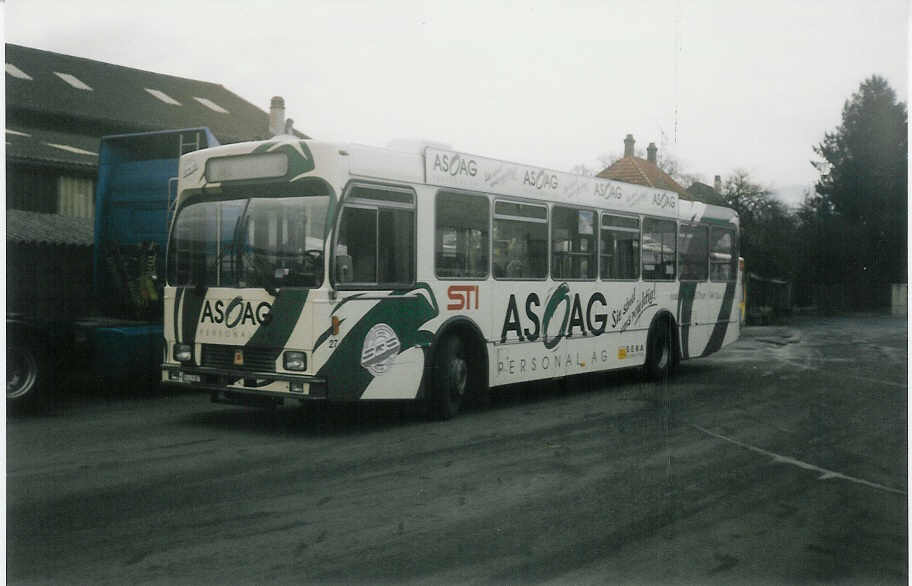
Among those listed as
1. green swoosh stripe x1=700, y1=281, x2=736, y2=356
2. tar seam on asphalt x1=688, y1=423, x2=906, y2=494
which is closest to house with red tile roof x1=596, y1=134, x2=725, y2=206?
green swoosh stripe x1=700, y1=281, x2=736, y2=356

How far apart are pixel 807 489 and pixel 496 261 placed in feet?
15.3

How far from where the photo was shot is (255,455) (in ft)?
26.2

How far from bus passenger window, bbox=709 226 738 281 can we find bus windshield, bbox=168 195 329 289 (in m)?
8.47

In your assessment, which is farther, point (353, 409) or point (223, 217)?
point (353, 409)

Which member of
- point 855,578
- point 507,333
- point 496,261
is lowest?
point 855,578

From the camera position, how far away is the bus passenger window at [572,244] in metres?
11.8

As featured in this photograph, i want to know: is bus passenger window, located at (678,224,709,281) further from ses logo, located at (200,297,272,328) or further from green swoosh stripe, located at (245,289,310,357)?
ses logo, located at (200,297,272,328)

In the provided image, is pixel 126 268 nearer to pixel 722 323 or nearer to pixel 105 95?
pixel 105 95

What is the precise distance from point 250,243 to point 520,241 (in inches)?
133

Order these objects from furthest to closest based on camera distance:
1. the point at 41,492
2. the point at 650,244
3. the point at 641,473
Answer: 1. the point at 650,244
2. the point at 641,473
3. the point at 41,492

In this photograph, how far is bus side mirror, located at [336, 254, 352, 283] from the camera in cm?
880

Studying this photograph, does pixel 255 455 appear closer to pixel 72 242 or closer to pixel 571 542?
pixel 571 542

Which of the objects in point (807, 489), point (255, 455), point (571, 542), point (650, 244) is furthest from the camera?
point (650, 244)

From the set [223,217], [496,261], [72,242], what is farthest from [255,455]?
[72,242]
